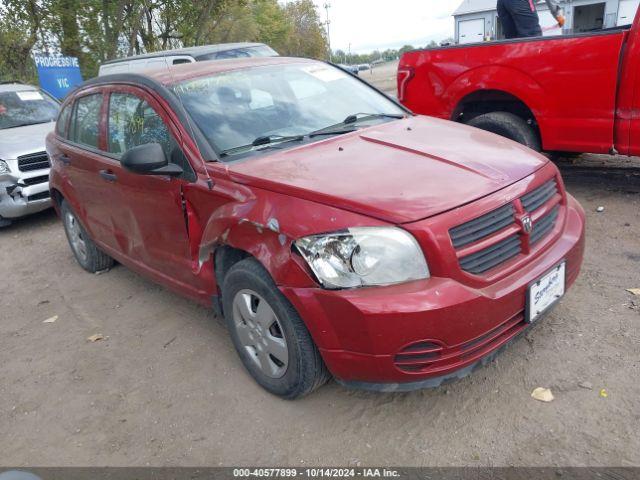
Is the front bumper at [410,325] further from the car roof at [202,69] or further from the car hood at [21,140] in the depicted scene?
the car hood at [21,140]

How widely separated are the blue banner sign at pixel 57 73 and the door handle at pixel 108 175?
11.5 m

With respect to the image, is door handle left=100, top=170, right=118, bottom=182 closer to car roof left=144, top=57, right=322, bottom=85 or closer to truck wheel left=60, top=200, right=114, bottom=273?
car roof left=144, top=57, right=322, bottom=85

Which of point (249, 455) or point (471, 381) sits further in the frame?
point (471, 381)

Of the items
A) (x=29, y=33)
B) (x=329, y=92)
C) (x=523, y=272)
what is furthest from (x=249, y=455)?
(x=29, y=33)

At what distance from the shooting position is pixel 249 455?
2613 millimetres

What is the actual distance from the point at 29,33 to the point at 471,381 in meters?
17.5

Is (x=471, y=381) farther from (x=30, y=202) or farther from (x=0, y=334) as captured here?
(x=30, y=202)

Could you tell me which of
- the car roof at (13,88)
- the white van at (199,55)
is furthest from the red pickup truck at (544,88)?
the car roof at (13,88)

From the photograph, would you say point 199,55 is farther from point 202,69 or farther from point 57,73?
point 57,73

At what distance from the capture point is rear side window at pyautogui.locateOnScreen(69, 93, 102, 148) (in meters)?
4.19

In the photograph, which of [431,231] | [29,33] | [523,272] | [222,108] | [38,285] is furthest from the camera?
[29,33]

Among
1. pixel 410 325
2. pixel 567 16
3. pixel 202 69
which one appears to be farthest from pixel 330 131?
pixel 567 16

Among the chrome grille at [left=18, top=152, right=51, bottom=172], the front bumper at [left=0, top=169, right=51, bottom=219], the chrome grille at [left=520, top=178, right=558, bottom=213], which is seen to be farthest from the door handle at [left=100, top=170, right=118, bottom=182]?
the front bumper at [left=0, top=169, right=51, bottom=219]

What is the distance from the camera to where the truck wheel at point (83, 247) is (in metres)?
5.04
